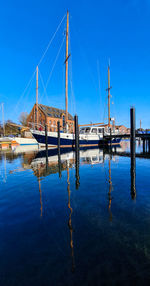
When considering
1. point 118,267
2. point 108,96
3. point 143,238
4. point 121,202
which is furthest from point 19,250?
point 108,96

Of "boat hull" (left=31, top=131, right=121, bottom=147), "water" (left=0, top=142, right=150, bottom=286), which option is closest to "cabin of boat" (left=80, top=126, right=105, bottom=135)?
"boat hull" (left=31, top=131, right=121, bottom=147)

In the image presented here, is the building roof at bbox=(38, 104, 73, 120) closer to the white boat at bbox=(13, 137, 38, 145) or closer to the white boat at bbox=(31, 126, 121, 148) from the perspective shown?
the white boat at bbox=(13, 137, 38, 145)

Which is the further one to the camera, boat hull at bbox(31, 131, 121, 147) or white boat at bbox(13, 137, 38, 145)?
white boat at bbox(13, 137, 38, 145)

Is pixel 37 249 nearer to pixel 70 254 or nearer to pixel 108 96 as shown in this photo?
pixel 70 254

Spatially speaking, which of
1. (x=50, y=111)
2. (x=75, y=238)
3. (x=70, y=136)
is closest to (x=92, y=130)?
(x=70, y=136)

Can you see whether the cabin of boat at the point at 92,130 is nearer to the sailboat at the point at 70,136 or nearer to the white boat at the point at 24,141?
the sailboat at the point at 70,136

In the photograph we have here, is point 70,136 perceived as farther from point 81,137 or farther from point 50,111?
point 50,111

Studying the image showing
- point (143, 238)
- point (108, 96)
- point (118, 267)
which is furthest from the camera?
point (108, 96)

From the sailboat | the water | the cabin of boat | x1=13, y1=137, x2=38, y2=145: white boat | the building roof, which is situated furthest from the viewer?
the building roof

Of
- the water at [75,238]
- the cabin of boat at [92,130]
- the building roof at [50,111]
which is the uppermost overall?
the building roof at [50,111]

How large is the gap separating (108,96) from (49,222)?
3040 cm

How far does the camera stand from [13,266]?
6.19ft

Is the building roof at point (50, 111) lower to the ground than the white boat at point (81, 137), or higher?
higher

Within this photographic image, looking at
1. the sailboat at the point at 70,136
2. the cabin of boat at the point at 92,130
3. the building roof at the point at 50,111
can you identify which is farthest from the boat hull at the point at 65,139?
the building roof at the point at 50,111
